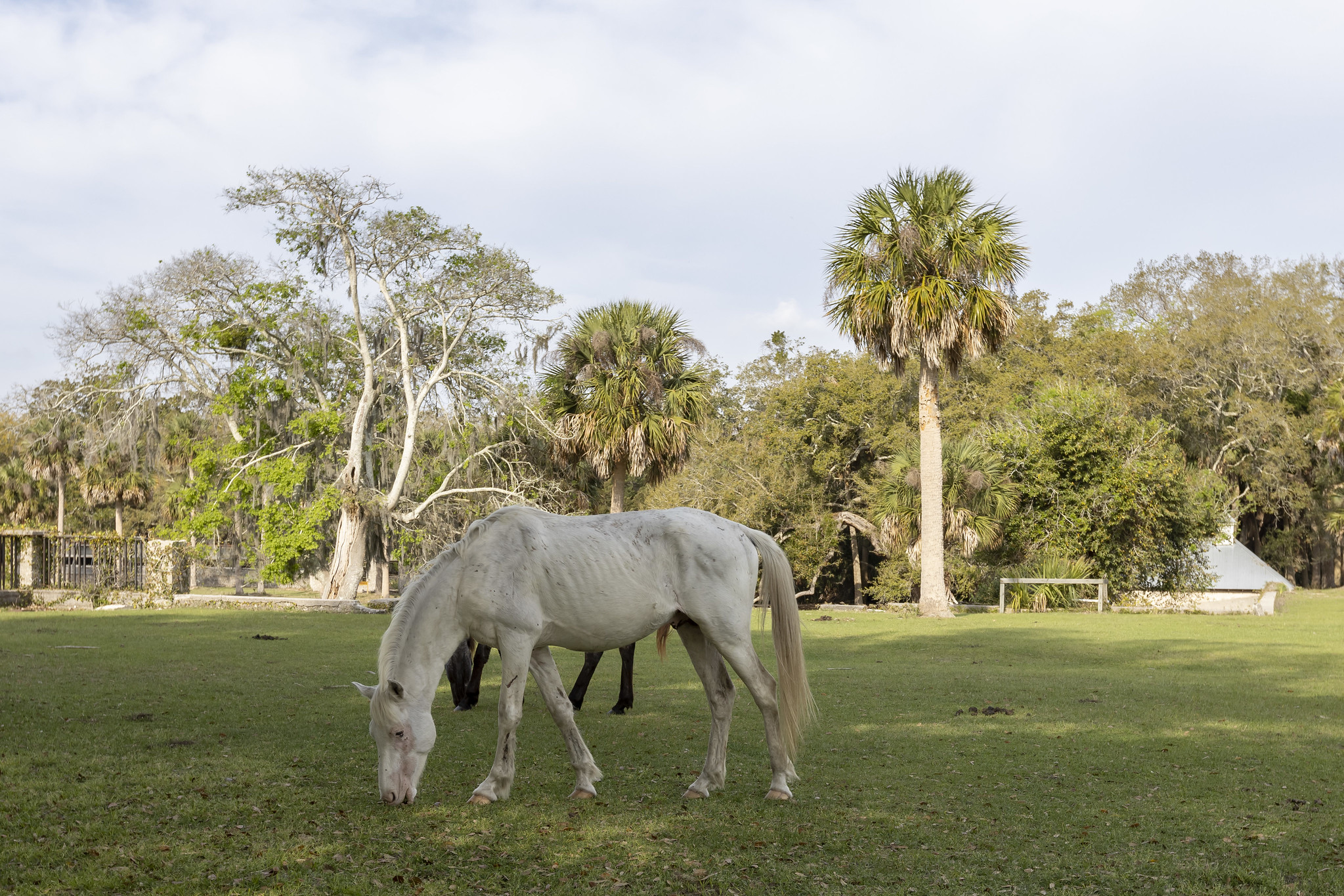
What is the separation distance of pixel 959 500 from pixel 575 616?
74.6 ft

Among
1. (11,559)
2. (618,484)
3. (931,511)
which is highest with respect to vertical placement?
(618,484)

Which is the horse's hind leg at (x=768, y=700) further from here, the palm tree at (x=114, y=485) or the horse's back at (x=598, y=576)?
the palm tree at (x=114, y=485)

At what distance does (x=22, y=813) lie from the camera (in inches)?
199

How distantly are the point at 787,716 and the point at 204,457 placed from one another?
24.2 m

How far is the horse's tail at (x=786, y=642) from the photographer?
241 inches

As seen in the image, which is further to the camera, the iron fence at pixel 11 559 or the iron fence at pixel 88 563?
the iron fence at pixel 88 563

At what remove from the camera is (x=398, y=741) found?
5.51 m

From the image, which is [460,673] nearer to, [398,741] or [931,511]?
[398,741]

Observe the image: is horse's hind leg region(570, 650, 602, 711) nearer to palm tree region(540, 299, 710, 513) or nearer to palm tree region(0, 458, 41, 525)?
palm tree region(540, 299, 710, 513)

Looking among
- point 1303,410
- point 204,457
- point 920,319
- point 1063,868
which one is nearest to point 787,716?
point 1063,868

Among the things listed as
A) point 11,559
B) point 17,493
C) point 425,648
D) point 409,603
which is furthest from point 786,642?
point 17,493

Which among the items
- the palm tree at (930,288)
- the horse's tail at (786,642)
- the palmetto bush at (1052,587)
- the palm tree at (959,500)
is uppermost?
the palm tree at (930,288)

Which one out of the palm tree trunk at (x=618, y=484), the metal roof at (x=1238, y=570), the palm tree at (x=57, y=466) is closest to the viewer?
the palm tree trunk at (x=618, y=484)

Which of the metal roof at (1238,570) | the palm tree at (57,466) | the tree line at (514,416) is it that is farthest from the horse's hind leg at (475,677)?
the metal roof at (1238,570)
